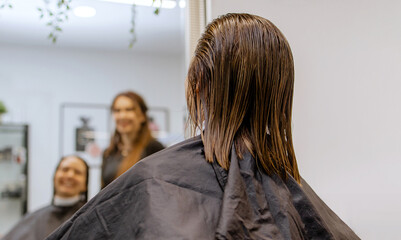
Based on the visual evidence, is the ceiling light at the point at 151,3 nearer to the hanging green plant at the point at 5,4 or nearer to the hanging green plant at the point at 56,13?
the hanging green plant at the point at 56,13

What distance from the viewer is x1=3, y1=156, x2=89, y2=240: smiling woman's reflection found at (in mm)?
1685

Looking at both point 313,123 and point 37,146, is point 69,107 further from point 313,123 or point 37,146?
point 313,123

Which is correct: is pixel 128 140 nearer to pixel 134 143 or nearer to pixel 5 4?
pixel 134 143

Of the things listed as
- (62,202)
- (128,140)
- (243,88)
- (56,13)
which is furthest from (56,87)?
(243,88)

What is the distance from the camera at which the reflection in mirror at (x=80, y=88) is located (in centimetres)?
223

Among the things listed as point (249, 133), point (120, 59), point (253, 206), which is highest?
point (120, 59)

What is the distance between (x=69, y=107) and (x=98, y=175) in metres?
1.43

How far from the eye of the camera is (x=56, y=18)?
148 cm

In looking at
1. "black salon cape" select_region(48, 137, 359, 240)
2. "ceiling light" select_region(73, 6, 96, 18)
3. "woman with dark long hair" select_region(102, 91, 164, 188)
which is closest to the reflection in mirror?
"woman with dark long hair" select_region(102, 91, 164, 188)

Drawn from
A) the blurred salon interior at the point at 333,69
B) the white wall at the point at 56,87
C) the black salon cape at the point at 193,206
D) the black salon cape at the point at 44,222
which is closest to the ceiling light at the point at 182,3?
the blurred salon interior at the point at 333,69

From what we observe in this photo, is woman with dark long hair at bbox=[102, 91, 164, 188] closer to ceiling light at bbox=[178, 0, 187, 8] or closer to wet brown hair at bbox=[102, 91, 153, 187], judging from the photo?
wet brown hair at bbox=[102, 91, 153, 187]

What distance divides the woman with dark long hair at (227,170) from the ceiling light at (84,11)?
755mm

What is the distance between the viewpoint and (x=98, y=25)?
6.15ft

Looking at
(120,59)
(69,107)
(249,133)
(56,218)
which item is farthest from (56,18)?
(69,107)
